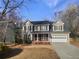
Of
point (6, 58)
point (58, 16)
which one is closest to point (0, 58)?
point (6, 58)

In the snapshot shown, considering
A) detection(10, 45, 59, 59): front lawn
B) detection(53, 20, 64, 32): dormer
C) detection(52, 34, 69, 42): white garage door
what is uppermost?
detection(53, 20, 64, 32): dormer

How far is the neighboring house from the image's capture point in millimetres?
48556

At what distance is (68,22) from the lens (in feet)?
218

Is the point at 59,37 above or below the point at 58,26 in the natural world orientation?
below

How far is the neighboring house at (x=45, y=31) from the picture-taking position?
48.6 m

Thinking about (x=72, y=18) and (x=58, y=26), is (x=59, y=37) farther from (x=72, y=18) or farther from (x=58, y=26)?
(x=72, y=18)

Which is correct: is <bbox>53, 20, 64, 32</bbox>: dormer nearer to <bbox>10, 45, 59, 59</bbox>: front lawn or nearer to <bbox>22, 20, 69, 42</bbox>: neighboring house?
<bbox>22, 20, 69, 42</bbox>: neighboring house

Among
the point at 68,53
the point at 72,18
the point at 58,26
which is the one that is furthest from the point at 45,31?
the point at 68,53

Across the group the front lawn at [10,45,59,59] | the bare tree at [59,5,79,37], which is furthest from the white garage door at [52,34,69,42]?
the front lawn at [10,45,59,59]

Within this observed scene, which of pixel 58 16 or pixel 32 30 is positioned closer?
pixel 32 30

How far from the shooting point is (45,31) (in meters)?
50.2

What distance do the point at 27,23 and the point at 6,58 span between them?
101 feet

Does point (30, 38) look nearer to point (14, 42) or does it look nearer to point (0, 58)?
point (14, 42)

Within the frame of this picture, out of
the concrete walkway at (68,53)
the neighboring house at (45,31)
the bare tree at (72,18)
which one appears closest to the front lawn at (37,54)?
the concrete walkway at (68,53)
